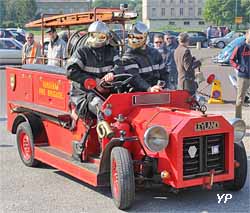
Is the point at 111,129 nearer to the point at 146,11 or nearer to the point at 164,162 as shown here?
the point at 164,162

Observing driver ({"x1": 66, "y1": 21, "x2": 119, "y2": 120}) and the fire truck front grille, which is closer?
the fire truck front grille

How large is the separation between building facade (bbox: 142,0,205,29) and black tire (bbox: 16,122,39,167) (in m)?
113

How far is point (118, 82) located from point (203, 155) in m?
1.33

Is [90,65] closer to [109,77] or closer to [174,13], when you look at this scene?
[109,77]

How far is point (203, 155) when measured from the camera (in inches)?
222

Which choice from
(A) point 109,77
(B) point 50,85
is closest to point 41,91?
(B) point 50,85

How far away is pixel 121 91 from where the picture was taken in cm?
655

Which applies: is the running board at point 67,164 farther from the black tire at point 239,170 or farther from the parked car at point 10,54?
the parked car at point 10,54

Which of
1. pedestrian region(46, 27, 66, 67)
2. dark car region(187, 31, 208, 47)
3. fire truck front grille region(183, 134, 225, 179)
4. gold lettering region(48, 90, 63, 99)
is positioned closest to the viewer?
fire truck front grille region(183, 134, 225, 179)

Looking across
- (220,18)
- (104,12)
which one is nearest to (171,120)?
(104,12)

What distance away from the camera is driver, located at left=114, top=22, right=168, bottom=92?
652 cm

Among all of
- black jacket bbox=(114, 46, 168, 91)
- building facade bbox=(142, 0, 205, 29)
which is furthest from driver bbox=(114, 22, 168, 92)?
building facade bbox=(142, 0, 205, 29)

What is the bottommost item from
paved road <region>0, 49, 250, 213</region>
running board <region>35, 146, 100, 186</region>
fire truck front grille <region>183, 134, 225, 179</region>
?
paved road <region>0, 49, 250, 213</region>

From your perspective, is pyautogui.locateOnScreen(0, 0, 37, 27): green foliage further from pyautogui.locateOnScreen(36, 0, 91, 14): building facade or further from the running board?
the running board
